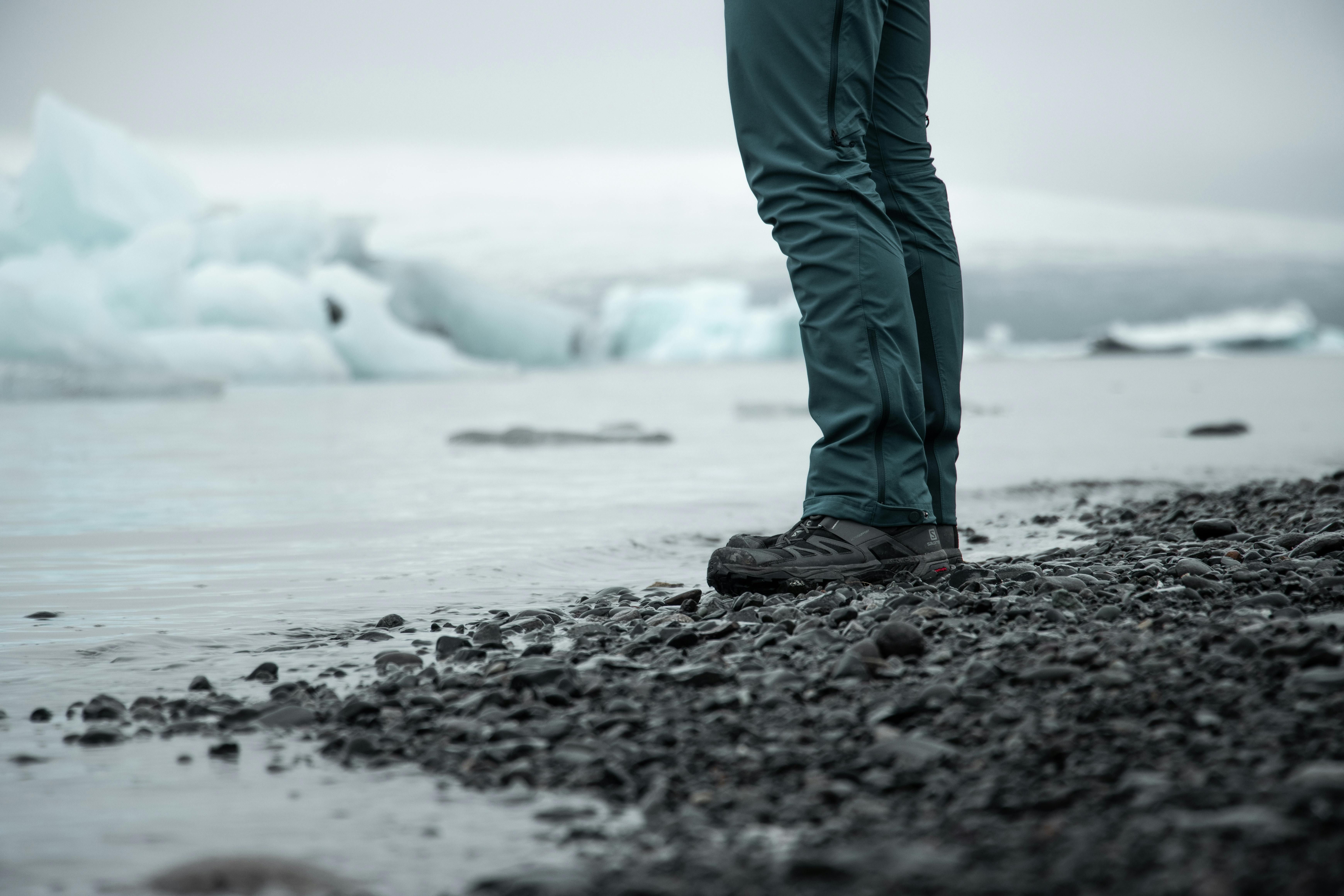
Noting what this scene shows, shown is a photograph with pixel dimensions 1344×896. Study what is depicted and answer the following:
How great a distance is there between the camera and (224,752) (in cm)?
145

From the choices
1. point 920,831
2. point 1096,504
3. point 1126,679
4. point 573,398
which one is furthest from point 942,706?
point 573,398

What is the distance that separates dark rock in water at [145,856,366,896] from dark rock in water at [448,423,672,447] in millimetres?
6272

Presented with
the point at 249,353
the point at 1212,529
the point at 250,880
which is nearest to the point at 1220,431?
the point at 1212,529

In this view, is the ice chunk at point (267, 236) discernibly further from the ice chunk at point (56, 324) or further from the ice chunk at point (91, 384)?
the ice chunk at point (91, 384)

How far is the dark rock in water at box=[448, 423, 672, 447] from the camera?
7527mm

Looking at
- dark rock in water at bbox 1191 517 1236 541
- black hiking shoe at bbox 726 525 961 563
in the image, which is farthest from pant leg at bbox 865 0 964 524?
dark rock in water at bbox 1191 517 1236 541

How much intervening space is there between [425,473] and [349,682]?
13.1 ft

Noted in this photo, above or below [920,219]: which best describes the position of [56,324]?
above

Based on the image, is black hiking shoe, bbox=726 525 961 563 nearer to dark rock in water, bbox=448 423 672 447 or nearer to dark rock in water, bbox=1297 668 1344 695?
dark rock in water, bbox=1297 668 1344 695

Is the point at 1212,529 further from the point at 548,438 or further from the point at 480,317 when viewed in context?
the point at 480,317

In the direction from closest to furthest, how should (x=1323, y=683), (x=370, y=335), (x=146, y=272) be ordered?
(x=1323, y=683)
(x=146, y=272)
(x=370, y=335)

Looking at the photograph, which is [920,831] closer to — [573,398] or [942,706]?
[942,706]

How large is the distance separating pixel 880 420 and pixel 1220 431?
6021mm

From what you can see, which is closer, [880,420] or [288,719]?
[288,719]
